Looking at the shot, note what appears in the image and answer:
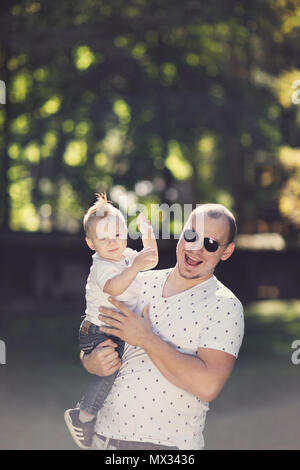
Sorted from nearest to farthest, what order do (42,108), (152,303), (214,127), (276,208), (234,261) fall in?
(152,303) → (214,127) → (234,261) → (42,108) → (276,208)

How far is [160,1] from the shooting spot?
16.5 meters

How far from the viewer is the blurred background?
15.5m

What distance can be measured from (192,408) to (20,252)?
14.1 m

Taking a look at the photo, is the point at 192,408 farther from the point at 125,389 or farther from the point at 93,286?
the point at 93,286

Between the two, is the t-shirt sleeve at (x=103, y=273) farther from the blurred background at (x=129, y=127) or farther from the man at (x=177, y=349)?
the blurred background at (x=129, y=127)

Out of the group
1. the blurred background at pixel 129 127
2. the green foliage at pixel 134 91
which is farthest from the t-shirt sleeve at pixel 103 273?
the green foliage at pixel 134 91

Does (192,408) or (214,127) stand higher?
(214,127)

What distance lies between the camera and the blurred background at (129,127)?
611 inches

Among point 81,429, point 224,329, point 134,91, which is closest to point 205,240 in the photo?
point 224,329

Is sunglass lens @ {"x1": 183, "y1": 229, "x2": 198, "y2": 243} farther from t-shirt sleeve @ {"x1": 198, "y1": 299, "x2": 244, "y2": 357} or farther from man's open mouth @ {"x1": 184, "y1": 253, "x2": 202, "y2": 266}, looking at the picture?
t-shirt sleeve @ {"x1": 198, "y1": 299, "x2": 244, "y2": 357}

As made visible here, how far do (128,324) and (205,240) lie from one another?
1.34 ft

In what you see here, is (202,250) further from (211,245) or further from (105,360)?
(105,360)

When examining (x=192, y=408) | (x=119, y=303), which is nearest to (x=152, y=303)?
(x=119, y=303)

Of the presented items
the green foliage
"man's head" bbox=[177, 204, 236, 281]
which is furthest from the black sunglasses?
the green foliage
